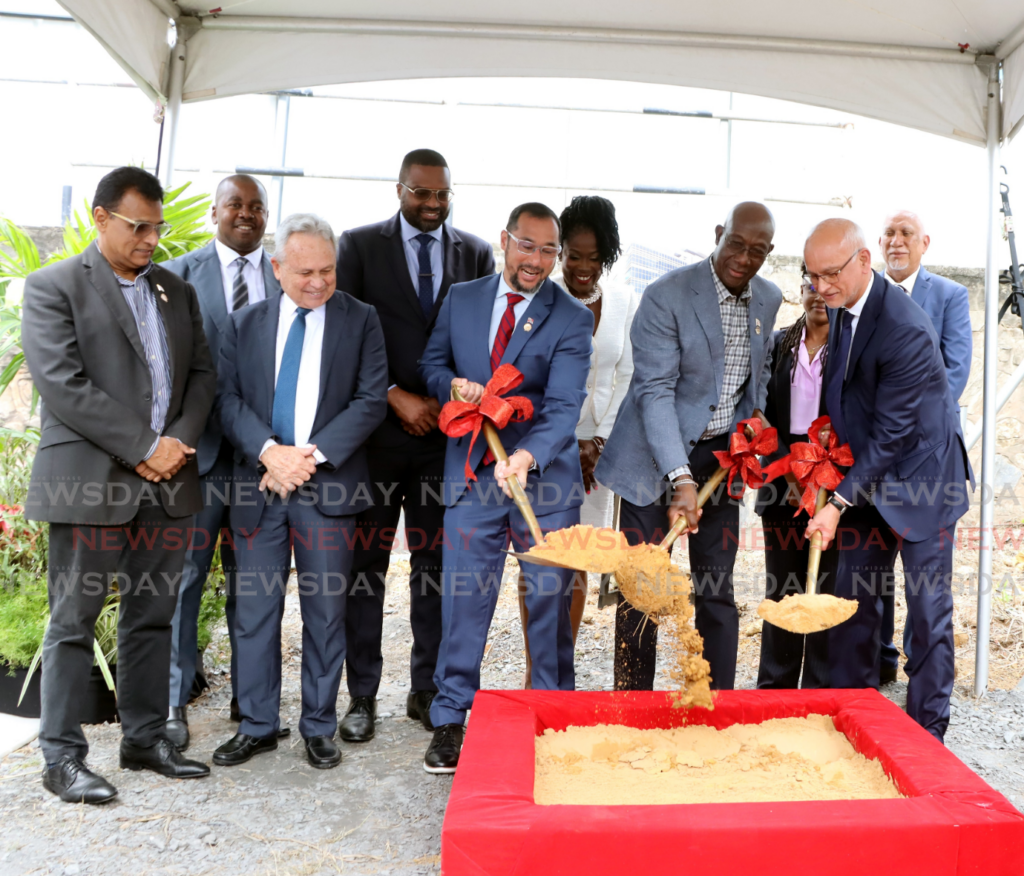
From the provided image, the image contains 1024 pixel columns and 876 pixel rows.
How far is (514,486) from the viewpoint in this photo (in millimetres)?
3020

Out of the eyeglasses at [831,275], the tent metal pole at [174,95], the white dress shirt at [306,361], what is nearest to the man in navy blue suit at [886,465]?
the eyeglasses at [831,275]

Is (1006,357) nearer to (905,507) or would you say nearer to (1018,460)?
(1018,460)

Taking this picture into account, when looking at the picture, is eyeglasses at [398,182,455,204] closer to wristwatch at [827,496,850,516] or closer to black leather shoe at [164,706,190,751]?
wristwatch at [827,496,850,516]

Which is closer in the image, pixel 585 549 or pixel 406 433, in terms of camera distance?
pixel 585 549

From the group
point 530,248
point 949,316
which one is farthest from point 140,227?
point 949,316

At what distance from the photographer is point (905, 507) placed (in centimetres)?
319

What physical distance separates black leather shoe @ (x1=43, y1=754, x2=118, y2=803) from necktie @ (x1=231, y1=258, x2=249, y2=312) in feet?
5.54

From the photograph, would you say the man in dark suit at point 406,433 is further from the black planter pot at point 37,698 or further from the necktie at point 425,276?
the black planter pot at point 37,698

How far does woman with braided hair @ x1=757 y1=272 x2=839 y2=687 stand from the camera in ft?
12.0

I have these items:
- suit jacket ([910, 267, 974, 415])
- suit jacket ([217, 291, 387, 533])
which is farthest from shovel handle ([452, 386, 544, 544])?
suit jacket ([910, 267, 974, 415])

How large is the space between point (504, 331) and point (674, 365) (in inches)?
25.2

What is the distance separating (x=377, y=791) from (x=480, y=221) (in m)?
4.22

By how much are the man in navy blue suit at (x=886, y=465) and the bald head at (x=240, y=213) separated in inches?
81.1

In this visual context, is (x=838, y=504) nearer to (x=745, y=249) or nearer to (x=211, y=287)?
(x=745, y=249)
